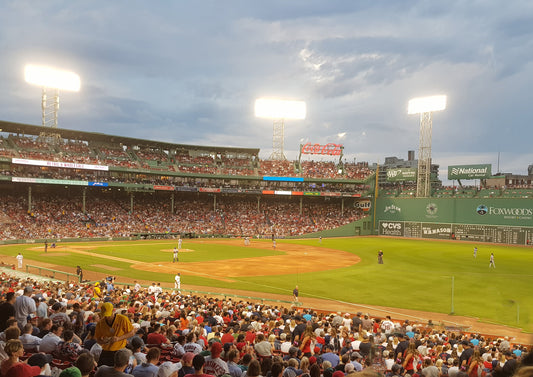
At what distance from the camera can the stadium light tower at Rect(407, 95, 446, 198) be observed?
7006cm

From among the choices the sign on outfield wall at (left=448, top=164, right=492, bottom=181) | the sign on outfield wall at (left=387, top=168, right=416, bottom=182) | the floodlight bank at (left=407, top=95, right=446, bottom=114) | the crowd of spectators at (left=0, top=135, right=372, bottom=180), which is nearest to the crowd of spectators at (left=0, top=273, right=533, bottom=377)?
the crowd of spectators at (left=0, top=135, right=372, bottom=180)

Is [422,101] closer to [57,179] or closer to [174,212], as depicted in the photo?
[174,212]

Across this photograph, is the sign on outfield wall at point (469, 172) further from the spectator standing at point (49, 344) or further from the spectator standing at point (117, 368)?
the spectator standing at point (117, 368)

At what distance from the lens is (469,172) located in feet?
227

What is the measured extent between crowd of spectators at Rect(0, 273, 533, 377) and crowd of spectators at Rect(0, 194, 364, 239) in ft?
151

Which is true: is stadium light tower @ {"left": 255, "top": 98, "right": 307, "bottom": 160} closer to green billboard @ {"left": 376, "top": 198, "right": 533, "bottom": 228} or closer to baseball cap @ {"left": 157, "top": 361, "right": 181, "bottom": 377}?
green billboard @ {"left": 376, "top": 198, "right": 533, "bottom": 228}

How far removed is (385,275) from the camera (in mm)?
33781

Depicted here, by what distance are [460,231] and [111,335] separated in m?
68.5

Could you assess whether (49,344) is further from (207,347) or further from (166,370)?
(207,347)

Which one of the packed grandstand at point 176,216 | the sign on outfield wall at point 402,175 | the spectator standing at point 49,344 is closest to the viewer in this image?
the spectator standing at point 49,344

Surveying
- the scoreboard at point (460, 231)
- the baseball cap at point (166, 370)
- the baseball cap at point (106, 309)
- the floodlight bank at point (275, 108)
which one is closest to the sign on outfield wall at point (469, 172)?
the scoreboard at point (460, 231)

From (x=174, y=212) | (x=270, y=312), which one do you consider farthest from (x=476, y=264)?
(x=174, y=212)

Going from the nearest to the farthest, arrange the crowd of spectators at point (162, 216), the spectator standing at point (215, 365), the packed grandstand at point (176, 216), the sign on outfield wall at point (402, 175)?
the spectator standing at point (215, 365) < the packed grandstand at point (176, 216) < the crowd of spectators at point (162, 216) < the sign on outfield wall at point (402, 175)

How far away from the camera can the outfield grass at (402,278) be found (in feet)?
80.0
